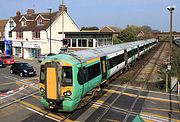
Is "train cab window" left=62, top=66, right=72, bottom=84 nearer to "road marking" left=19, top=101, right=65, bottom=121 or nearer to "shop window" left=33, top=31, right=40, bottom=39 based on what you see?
"road marking" left=19, top=101, right=65, bottom=121

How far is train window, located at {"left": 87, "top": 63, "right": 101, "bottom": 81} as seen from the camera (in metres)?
14.6

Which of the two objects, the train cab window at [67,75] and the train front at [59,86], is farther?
the train cab window at [67,75]

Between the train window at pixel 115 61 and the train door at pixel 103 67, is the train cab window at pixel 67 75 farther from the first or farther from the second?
the train window at pixel 115 61

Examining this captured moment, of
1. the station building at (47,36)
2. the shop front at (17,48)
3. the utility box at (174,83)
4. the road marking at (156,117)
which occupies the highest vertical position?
the station building at (47,36)

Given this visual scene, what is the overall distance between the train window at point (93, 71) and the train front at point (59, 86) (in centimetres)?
208

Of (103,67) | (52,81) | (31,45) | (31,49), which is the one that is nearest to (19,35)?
(31,49)

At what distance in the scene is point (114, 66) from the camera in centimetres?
2112

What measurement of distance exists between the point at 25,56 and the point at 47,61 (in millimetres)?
38290

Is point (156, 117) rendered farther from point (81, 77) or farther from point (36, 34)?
point (36, 34)

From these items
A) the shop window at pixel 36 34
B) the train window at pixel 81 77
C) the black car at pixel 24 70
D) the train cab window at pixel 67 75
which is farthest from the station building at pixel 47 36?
the train cab window at pixel 67 75

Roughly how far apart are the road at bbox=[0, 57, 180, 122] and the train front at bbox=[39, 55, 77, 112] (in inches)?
28.5

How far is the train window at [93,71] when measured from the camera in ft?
47.8

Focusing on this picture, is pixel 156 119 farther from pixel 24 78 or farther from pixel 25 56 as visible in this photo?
pixel 25 56

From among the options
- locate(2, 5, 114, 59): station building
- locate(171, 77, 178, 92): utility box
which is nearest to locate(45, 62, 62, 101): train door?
locate(171, 77, 178, 92): utility box
